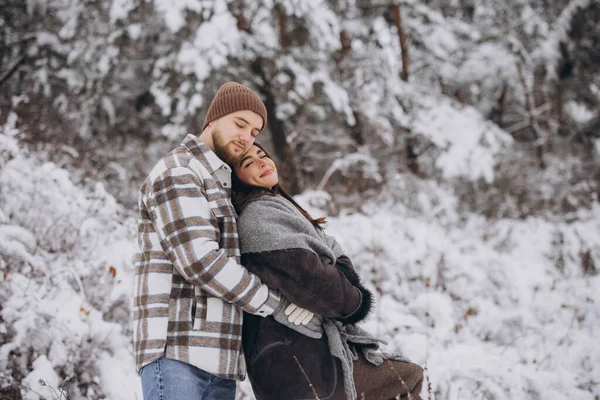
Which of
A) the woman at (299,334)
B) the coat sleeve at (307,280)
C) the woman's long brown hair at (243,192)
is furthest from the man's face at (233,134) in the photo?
the coat sleeve at (307,280)

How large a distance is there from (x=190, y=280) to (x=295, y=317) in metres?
0.45

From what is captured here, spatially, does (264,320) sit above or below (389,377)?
above

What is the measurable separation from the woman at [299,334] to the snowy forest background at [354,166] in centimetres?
111

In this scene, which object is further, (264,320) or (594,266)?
(594,266)

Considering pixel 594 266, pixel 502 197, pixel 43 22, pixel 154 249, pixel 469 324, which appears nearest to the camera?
pixel 154 249

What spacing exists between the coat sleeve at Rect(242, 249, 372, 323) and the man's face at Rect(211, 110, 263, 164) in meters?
0.49

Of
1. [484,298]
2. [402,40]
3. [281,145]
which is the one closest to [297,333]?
[484,298]

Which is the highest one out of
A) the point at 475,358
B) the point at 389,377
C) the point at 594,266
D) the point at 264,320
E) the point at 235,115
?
the point at 235,115

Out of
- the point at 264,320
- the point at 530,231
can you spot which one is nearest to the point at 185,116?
the point at 264,320

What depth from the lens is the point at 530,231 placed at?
710 centimetres

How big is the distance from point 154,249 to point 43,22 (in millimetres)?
6527

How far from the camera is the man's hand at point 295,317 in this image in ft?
5.82

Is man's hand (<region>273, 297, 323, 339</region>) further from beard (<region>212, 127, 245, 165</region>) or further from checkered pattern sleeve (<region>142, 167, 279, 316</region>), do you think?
beard (<region>212, 127, 245, 165</region>)

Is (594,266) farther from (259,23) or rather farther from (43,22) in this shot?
(43,22)
